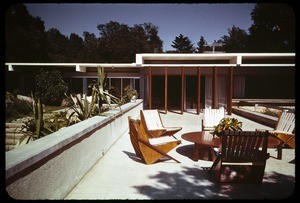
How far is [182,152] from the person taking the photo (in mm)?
6453

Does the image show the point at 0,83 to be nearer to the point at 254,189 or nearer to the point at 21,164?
the point at 21,164

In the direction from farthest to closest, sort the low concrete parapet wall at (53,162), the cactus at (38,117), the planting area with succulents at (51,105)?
1. the planting area with succulents at (51,105)
2. the cactus at (38,117)
3. the low concrete parapet wall at (53,162)

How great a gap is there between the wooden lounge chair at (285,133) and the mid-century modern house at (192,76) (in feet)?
24.4

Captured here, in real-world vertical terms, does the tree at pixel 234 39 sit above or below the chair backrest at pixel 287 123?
above

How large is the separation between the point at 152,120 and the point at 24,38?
3419 cm

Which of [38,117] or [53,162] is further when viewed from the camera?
[38,117]

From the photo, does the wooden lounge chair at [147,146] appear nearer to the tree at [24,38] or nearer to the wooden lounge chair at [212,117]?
the wooden lounge chair at [212,117]

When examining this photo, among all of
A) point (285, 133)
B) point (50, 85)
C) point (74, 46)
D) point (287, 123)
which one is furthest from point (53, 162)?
point (74, 46)

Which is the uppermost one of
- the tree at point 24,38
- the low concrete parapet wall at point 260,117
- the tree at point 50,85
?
the tree at point 24,38

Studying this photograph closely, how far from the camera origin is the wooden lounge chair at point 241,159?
14.3ft

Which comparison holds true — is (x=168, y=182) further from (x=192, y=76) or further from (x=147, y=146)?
(x=192, y=76)

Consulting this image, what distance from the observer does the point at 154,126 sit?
717 centimetres

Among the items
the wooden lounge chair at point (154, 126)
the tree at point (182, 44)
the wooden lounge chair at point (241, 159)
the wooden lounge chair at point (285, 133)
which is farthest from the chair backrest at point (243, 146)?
the tree at point (182, 44)

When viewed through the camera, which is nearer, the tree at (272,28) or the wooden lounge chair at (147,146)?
the wooden lounge chair at (147,146)
